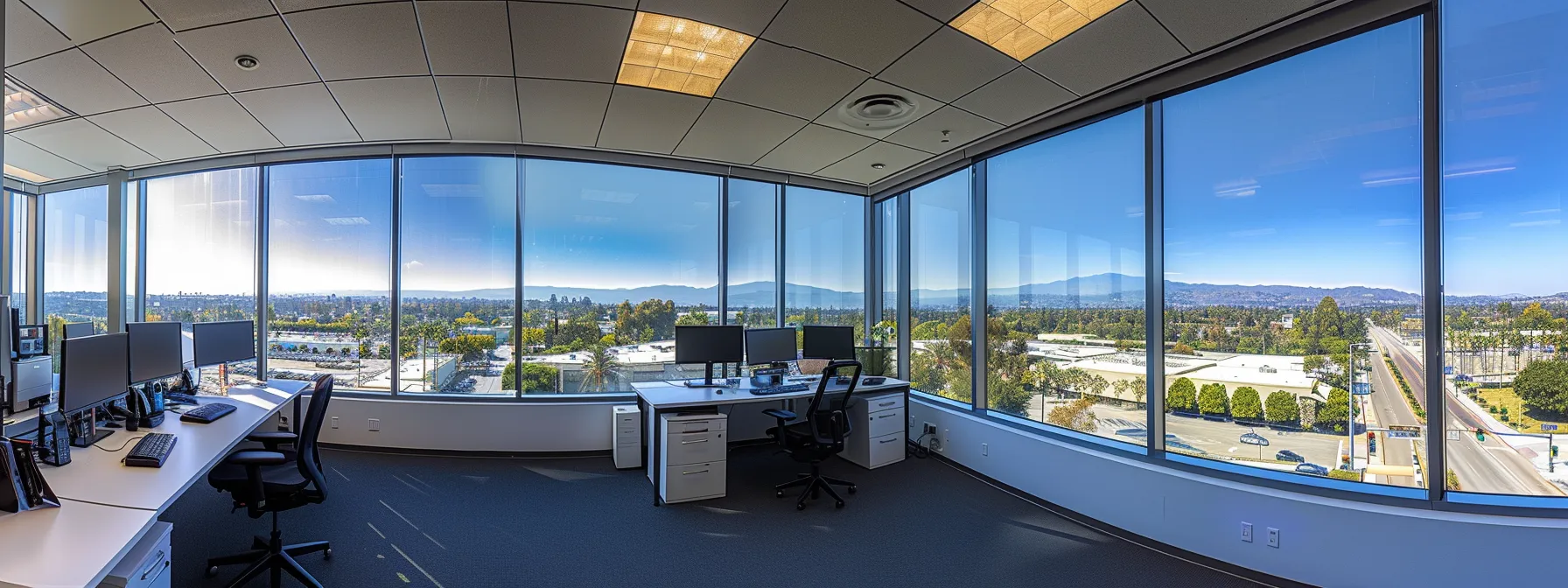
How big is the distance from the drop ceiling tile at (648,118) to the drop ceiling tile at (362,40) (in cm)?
105

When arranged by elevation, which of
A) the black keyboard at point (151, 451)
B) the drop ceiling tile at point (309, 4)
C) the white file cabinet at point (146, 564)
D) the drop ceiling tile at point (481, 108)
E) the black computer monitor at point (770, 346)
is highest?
the drop ceiling tile at point (309, 4)

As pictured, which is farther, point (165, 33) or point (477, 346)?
point (477, 346)

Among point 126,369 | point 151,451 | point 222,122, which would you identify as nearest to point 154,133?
point 222,122

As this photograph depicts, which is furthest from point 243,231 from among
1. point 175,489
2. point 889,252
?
point 889,252

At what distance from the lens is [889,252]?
5.47 m

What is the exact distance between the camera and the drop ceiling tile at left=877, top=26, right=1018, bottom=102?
267cm

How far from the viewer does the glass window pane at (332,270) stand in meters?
4.65

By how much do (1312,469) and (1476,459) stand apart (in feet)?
1.69

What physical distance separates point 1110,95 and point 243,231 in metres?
7.05

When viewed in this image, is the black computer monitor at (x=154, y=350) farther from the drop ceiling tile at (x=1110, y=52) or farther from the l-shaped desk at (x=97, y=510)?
the drop ceiling tile at (x=1110, y=52)

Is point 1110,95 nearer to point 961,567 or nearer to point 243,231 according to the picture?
point 961,567

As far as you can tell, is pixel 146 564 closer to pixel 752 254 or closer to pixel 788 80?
pixel 788 80

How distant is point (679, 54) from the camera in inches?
113

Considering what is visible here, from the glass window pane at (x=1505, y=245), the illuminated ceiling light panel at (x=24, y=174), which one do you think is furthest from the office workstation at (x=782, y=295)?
the illuminated ceiling light panel at (x=24, y=174)
